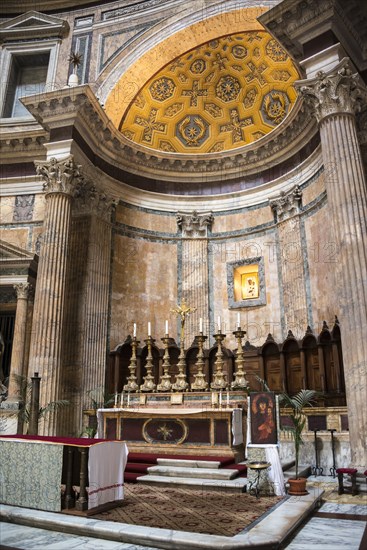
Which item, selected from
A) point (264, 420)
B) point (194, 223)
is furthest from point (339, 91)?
point (194, 223)

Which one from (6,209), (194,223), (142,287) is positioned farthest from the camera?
(194,223)

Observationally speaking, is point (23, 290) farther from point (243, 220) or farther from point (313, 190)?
point (313, 190)

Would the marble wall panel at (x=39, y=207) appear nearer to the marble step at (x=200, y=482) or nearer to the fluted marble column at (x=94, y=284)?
the fluted marble column at (x=94, y=284)

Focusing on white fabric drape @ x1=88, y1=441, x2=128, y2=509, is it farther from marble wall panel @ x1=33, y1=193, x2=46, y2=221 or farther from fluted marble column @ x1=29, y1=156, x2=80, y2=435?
marble wall panel @ x1=33, y1=193, x2=46, y2=221

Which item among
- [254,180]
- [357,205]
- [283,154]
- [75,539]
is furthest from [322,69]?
[75,539]

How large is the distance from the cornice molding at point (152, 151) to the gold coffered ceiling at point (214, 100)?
1243 millimetres

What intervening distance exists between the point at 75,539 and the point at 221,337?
6.16m

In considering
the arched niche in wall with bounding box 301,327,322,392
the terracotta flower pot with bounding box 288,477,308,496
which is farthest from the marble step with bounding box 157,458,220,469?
the arched niche in wall with bounding box 301,327,322,392

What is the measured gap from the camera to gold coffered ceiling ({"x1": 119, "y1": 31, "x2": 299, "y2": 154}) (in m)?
16.5

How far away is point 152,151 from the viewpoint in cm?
1656

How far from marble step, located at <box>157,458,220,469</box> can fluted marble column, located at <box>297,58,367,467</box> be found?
2488 mm

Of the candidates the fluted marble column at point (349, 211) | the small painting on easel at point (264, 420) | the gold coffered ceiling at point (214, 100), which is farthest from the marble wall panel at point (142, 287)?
the fluted marble column at point (349, 211)

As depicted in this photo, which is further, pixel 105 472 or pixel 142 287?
pixel 142 287

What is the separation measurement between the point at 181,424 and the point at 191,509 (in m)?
3.18
